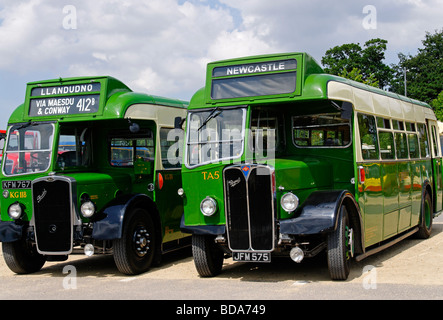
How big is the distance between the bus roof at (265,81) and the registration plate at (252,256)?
217 cm

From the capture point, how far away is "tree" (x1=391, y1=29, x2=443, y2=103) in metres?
60.1

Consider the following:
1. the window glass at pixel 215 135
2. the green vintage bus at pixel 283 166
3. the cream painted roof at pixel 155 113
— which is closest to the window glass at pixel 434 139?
the green vintage bus at pixel 283 166

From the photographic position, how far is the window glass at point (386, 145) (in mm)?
10359

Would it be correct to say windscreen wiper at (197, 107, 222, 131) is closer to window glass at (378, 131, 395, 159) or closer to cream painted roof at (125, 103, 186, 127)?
cream painted roof at (125, 103, 186, 127)

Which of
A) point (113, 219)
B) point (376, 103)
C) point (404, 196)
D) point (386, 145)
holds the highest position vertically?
point (376, 103)

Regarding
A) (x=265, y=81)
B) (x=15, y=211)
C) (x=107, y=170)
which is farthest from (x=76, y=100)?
(x=265, y=81)

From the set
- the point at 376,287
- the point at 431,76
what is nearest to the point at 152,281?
the point at 376,287

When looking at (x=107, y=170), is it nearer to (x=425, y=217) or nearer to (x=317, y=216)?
(x=317, y=216)

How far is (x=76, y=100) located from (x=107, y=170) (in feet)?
5.06

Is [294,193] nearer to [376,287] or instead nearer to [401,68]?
[376,287]

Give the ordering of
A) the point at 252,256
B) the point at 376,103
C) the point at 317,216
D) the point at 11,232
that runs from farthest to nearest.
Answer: the point at 376,103 < the point at 11,232 < the point at 252,256 < the point at 317,216

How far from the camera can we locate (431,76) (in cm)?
6094

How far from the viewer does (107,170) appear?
11133mm

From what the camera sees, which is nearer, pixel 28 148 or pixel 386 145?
pixel 28 148
